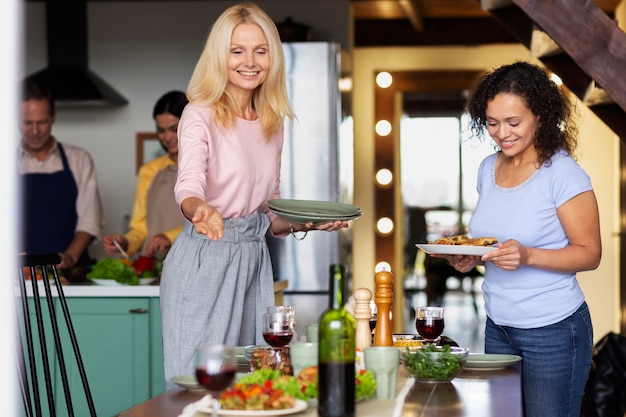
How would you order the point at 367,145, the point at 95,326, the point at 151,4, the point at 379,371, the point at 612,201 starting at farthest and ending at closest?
the point at 367,145
the point at 612,201
the point at 151,4
the point at 95,326
the point at 379,371

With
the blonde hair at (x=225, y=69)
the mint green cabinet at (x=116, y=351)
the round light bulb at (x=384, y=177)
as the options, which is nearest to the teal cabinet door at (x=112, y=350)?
the mint green cabinet at (x=116, y=351)

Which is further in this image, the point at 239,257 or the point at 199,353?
the point at 239,257

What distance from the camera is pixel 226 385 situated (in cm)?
146

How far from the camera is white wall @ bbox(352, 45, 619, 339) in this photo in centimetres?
679

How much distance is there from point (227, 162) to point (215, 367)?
38.0 inches

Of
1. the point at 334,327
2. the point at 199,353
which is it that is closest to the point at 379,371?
the point at 334,327

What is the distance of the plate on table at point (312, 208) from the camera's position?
2.23 m

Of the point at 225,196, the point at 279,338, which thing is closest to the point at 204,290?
the point at 225,196

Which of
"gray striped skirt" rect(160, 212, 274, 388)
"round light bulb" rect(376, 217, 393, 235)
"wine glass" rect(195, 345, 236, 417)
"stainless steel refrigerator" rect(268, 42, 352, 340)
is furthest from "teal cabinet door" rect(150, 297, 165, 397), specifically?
"round light bulb" rect(376, 217, 393, 235)

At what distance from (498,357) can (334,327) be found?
86cm

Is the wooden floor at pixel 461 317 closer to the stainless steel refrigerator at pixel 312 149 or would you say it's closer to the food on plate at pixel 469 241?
the stainless steel refrigerator at pixel 312 149

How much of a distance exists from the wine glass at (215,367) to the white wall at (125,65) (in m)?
4.49

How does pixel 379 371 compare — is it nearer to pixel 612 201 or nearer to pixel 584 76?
pixel 584 76

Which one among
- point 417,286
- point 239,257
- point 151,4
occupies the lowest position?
point 417,286
